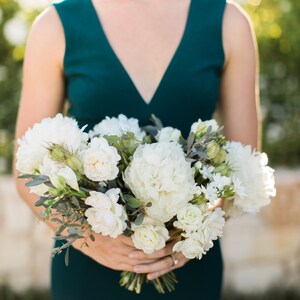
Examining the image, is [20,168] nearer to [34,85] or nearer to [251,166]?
[34,85]

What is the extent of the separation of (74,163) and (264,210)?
2798 mm

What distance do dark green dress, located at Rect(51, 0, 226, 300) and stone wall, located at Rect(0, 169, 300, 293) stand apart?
1.91 meters

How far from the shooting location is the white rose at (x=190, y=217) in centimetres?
215

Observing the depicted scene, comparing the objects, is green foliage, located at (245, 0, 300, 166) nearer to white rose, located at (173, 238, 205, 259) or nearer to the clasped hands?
the clasped hands

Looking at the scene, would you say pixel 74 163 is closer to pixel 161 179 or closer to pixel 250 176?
pixel 161 179

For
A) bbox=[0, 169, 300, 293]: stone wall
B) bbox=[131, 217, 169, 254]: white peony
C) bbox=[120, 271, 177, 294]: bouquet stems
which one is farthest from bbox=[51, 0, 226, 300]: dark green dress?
bbox=[0, 169, 300, 293]: stone wall

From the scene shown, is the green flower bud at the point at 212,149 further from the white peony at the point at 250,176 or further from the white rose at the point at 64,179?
the white rose at the point at 64,179

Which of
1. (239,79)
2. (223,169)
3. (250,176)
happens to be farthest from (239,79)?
(223,169)

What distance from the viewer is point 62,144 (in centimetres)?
216

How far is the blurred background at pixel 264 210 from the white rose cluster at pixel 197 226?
8.22ft

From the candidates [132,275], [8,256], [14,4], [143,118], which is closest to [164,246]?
[132,275]

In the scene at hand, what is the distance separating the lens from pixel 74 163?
2.11m

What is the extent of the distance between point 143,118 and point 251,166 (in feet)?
1.75

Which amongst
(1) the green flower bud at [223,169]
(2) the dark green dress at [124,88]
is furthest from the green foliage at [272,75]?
(1) the green flower bud at [223,169]
